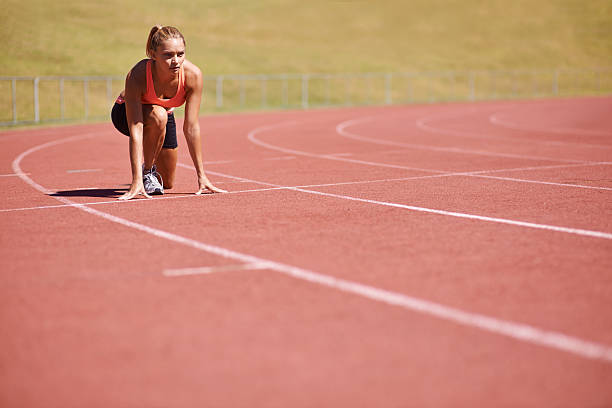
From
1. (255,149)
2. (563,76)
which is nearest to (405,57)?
(563,76)

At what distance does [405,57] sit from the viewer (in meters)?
67.3

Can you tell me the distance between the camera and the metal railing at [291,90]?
87.5 feet

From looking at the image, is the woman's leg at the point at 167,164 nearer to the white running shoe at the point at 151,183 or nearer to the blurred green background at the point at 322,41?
the white running shoe at the point at 151,183

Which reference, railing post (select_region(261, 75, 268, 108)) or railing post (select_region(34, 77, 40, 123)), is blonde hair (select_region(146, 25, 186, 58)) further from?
railing post (select_region(261, 75, 268, 108))

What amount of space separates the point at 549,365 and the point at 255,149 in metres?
13.8

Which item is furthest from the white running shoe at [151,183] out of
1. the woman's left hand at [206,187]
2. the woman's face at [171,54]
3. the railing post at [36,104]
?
the railing post at [36,104]

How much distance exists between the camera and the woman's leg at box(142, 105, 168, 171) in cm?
1009

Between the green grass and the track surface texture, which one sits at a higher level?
the green grass

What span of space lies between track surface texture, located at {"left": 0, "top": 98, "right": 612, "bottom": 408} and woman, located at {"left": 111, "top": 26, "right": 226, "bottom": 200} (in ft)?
1.24

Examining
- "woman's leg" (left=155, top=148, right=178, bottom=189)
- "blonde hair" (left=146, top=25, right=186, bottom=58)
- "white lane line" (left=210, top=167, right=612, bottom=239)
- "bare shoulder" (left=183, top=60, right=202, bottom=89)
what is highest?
"blonde hair" (left=146, top=25, right=186, bottom=58)

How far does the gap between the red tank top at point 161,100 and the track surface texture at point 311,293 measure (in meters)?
1.04

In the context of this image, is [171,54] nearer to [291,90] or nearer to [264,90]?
[264,90]

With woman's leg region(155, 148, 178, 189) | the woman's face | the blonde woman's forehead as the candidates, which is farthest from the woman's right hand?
the blonde woman's forehead

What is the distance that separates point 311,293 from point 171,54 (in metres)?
4.67
